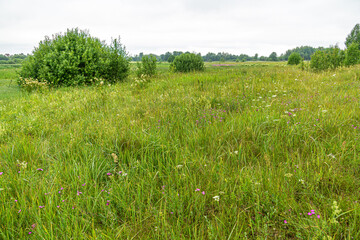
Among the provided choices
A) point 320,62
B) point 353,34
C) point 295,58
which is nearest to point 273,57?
point 353,34

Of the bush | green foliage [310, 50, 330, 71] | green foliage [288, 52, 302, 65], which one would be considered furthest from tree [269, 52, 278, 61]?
the bush

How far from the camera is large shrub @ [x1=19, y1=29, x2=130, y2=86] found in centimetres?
830

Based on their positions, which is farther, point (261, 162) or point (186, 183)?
point (261, 162)

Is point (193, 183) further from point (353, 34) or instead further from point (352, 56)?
point (353, 34)

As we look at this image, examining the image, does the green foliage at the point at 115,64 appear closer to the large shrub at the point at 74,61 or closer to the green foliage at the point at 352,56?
the large shrub at the point at 74,61

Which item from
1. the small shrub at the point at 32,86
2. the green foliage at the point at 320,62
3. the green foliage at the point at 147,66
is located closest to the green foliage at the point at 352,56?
the green foliage at the point at 320,62

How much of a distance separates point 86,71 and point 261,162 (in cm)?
854

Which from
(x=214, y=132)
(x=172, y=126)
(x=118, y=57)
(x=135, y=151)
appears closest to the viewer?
(x=135, y=151)

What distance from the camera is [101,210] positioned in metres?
1.57

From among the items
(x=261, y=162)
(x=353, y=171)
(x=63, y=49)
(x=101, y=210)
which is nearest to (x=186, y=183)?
(x=101, y=210)

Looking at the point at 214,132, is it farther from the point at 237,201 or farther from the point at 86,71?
the point at 86,71

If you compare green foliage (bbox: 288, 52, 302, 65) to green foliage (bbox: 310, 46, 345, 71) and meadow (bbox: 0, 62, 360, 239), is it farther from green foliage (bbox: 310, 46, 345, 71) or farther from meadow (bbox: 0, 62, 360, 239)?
meadow (bbox: 0, 62, 360, 239)

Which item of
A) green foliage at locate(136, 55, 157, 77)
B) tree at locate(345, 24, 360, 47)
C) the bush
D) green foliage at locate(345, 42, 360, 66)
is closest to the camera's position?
green foliage at locate(136, 55, 157, 77)

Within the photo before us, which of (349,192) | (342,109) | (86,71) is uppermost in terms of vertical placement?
(86,71)
